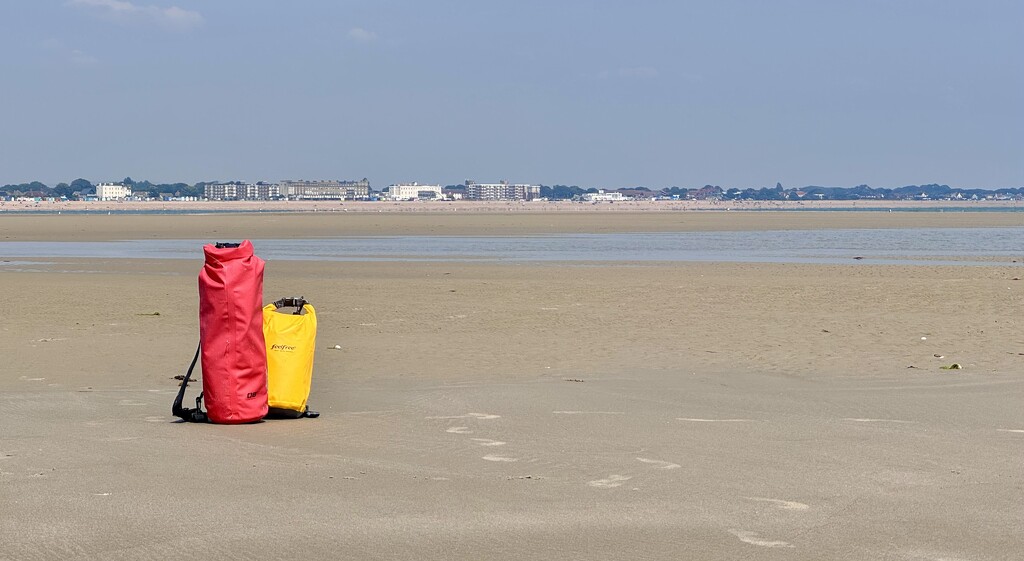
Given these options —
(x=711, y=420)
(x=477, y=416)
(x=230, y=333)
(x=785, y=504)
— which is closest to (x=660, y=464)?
(x=785, y=504)

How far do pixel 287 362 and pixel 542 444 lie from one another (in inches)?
77.4

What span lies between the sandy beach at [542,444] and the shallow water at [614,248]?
59.6 ft

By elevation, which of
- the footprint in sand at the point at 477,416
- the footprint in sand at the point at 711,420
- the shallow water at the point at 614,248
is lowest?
the shallow water at the point at 614,248

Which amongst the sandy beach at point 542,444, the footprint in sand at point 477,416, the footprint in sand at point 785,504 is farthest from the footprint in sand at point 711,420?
the footprint in sand at point 785,504

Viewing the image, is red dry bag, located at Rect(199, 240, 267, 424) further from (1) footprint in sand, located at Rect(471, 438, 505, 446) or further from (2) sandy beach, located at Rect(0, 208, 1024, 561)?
(1) footprint in sand, located at Rect(471, 438, 505, 446)

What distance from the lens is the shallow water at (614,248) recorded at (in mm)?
34281

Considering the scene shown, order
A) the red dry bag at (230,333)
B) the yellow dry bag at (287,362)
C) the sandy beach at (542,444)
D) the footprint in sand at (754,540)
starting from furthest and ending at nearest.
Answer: the yellow dry bag at (287,362)
the red dry bag at (230,333)
the sandy beach at (542,444)
the footprint in sand at (754,540)

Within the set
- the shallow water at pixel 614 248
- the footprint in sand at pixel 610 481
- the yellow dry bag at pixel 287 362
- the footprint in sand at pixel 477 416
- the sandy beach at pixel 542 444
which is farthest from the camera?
the shallow water at pixel 614 248

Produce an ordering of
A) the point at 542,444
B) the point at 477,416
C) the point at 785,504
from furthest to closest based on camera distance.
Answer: the point at 477,416 < the point at 542,444 < the point at 785,504

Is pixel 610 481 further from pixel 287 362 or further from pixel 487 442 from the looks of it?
pixel 287 362

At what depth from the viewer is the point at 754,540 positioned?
5090 millimetres

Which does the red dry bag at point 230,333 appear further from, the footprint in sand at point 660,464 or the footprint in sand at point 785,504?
the footprint in sand at point 785,504

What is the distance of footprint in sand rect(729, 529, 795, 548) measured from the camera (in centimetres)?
502

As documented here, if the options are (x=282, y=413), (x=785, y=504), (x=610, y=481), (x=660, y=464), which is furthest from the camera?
(x=282, y=413)
